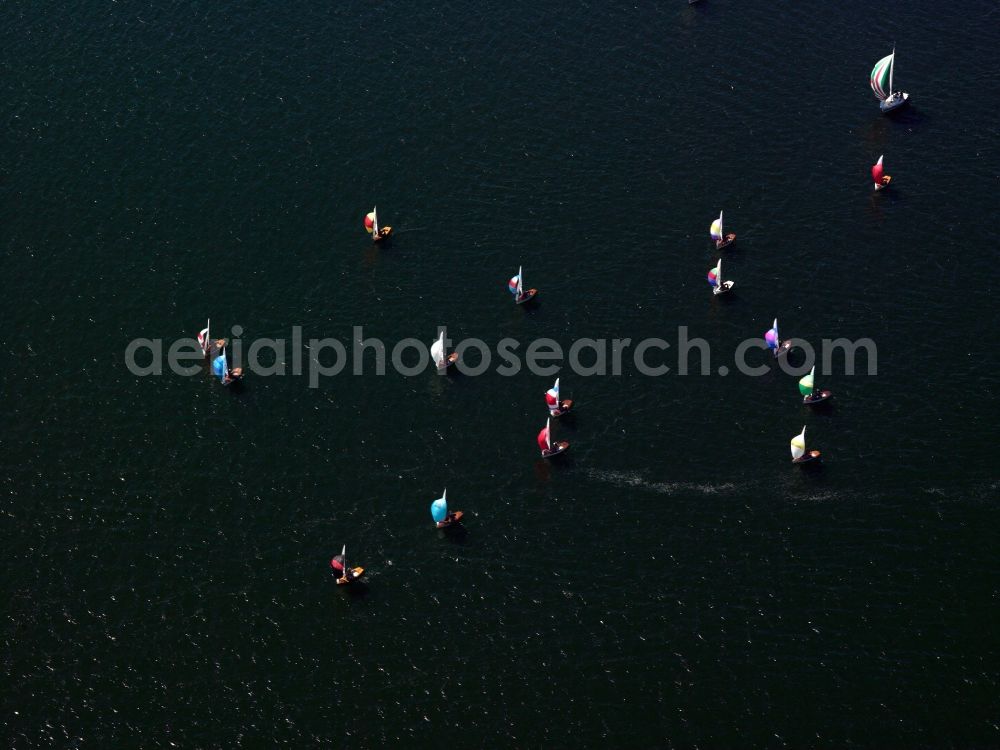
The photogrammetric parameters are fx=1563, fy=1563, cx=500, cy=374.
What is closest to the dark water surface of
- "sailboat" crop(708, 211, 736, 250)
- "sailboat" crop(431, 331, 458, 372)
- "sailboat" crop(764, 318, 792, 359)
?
"sailboat" crop(708, 211, 736, 250)

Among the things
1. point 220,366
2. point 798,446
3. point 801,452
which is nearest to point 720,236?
point 798,446

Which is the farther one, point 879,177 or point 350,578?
point 879,177

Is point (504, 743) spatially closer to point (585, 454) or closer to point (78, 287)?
point (585, 454)

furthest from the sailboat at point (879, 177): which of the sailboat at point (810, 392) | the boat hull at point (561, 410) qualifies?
the boat hull at point (561, 410)

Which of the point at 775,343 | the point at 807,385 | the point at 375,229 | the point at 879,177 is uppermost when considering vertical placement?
the point at 879,177

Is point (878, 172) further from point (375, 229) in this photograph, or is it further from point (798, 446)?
point (375, 229)

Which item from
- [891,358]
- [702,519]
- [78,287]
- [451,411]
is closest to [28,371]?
[78,287]
